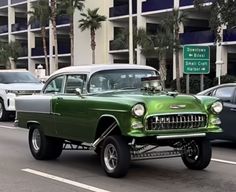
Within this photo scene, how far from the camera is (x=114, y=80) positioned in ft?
31.6

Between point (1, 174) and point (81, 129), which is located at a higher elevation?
point (81, 129)

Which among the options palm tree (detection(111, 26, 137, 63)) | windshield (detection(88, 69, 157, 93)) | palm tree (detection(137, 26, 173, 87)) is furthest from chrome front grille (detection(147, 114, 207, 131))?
Result: palm tree (detection(111, 26, 137, 63))

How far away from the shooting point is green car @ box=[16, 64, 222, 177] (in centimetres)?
823

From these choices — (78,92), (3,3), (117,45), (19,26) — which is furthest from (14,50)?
(78,92)

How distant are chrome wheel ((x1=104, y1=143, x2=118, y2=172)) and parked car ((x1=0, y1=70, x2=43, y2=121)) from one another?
11460mm

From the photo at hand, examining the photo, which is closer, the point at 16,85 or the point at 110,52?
the point at 16,85

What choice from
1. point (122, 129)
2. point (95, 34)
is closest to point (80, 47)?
point (95, 34)

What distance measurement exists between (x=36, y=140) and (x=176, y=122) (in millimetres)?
3564

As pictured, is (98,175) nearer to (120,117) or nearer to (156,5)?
(120,117)

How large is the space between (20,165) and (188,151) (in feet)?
10.2

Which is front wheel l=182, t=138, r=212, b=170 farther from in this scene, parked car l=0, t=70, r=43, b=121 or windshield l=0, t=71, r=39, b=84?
Answer: windshield l=0, t=71, r=39, b=84

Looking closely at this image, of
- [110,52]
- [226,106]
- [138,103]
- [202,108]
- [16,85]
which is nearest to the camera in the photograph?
[138,103]

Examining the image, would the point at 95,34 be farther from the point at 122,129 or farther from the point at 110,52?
the point at 122,129

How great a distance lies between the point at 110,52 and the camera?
54594 millimetres
